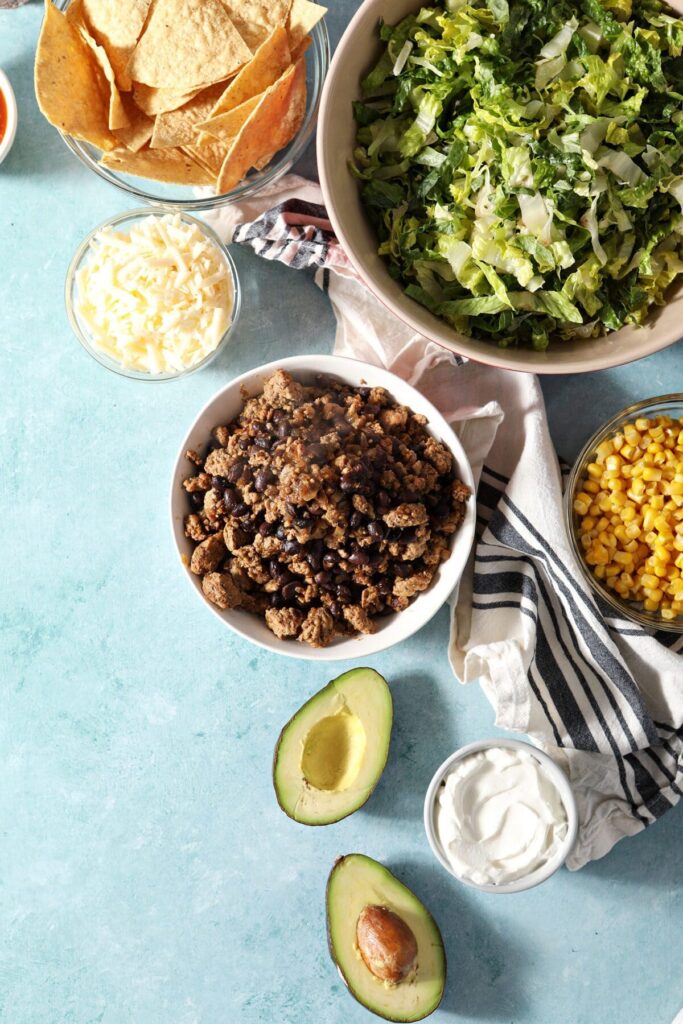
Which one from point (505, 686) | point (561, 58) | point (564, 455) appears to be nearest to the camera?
point (561, 58)

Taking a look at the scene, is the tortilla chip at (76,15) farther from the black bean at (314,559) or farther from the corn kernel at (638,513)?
the corn kernel at (638,513)

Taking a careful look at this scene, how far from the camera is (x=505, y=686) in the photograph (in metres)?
2.59

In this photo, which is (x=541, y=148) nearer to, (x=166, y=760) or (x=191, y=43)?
(x=191, y=43)

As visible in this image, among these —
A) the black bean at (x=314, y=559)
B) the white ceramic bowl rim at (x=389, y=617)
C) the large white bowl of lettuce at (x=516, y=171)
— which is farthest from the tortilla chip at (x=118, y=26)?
the black bean at (x=314, y=559)

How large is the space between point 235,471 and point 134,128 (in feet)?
3.42

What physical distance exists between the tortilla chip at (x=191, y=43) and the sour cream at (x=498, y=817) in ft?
6.78

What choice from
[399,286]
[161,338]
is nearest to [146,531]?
[161,338]

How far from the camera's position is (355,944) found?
8.72 ft

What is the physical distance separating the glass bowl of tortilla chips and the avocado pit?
84.1 inches

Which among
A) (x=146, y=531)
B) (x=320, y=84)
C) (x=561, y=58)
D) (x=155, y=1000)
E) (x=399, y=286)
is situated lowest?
(x=155, y=1000)

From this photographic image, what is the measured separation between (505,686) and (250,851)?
3.22 ft

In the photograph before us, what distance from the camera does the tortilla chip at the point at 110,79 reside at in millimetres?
2418

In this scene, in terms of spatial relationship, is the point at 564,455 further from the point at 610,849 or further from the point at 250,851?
the point at 250,851

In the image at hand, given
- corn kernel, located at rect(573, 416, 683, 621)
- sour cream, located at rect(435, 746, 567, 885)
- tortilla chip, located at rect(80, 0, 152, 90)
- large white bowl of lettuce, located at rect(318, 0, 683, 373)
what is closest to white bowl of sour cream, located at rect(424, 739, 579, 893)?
sour cream, located at rect(435, 746, 567, 885)
